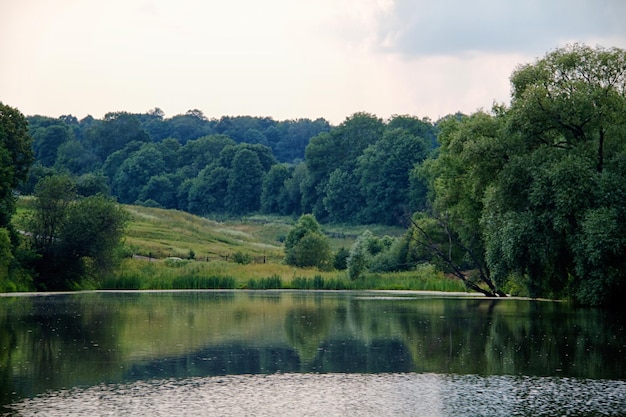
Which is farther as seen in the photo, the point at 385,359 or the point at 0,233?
the point at 0,233

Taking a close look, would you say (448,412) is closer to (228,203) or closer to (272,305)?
(272,305)

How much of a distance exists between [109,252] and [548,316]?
36651 millimetres

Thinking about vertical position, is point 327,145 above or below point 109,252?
above

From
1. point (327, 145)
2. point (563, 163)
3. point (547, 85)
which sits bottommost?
point (563, 163)

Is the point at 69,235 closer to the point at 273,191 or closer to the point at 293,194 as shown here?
the point at 293,194

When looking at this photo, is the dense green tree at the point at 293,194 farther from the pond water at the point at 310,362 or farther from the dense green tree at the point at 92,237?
the pond water at the point at 310,362

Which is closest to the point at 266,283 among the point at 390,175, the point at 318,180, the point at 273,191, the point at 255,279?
the point at 255,279

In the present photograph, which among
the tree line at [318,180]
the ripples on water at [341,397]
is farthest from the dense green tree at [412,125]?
the ripples on water at [341,397]

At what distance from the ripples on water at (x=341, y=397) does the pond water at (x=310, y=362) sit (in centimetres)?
5

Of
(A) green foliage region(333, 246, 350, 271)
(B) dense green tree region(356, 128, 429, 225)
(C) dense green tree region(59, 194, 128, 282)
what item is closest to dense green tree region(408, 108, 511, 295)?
(A) green foliage region(333, 246, 350, 271)

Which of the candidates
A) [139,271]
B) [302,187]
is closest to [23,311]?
[139,271]

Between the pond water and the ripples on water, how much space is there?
5 cm

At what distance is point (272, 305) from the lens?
53906 millimetres

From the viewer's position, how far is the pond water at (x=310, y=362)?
66.8 ft
